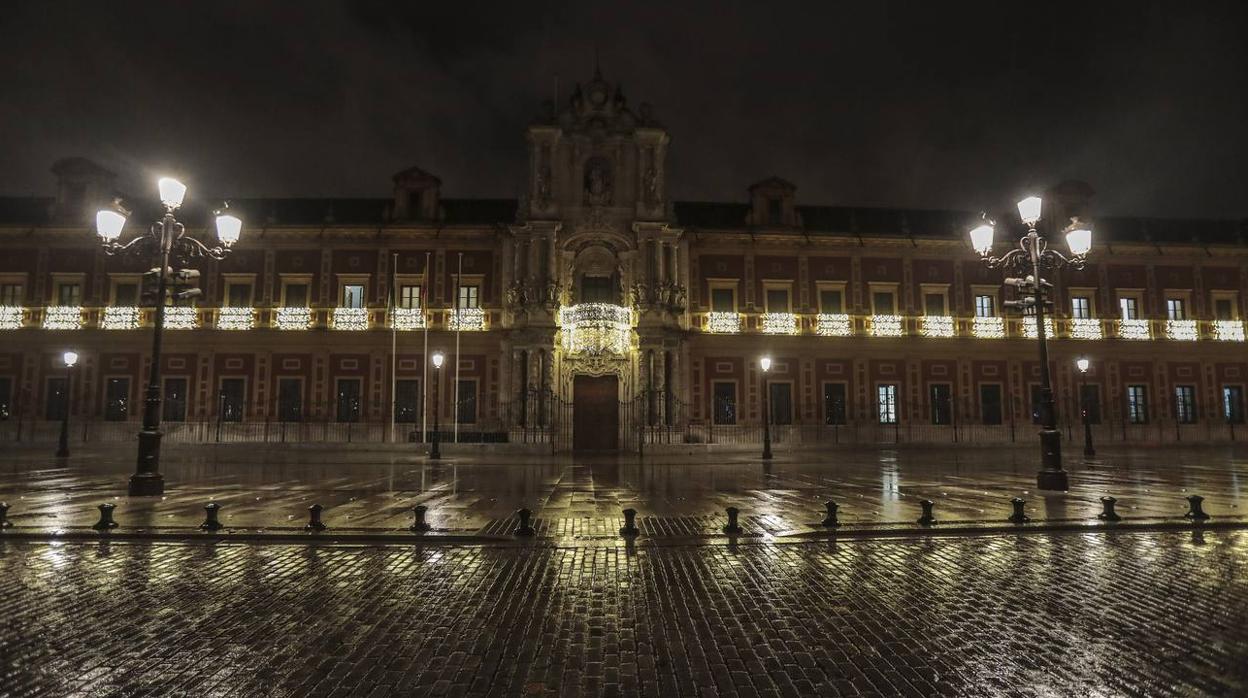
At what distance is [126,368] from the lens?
30.6m

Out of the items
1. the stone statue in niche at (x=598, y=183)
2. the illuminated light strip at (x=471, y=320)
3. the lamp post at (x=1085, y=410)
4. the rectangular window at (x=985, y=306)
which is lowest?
the lamp post at (x=1085, y=410)

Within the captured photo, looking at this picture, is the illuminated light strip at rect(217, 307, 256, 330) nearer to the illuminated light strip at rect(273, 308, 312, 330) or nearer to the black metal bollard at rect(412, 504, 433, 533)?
the illuminated light strip at rect(273, 308, 312, 330)

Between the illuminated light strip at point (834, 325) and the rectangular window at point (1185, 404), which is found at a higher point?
the illuminated light strip at point (834, 325)

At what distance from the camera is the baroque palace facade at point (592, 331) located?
2930 centimetres

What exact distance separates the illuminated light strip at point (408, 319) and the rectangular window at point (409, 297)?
→ 1.08ft

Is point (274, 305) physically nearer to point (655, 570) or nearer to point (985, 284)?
point (655, 570)

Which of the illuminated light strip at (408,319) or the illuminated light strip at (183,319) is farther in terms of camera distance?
the illuminated light strip at (408,319)

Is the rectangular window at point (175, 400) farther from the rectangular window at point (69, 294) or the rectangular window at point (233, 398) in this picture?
the rectangular window at point (69, 294)

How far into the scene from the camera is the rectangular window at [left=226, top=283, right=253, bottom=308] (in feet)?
104

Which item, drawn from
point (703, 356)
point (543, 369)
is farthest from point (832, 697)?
point (703, 356)

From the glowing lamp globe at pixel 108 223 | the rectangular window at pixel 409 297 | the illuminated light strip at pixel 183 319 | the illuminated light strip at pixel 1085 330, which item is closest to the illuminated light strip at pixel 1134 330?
the illuminated light strip at pixel 1085 330

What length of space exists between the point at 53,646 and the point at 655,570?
16.2 feet

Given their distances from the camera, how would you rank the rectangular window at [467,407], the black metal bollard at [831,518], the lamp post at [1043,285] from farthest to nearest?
the rectangular window at [467,407] → the lamp post at [1043,285] → the black metal bollard at [831,518]

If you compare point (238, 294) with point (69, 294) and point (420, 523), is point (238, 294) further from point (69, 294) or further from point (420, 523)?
point (420, 523)
